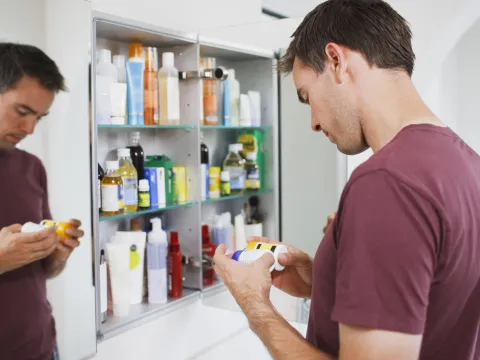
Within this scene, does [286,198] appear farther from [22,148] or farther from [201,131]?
[22,148]

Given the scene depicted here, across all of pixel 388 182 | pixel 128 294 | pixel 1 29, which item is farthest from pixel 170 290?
pixel 388 182

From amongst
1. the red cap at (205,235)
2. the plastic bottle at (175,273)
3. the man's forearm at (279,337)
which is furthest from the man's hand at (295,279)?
the red cap at (205,235)

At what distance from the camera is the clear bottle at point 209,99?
201 cm

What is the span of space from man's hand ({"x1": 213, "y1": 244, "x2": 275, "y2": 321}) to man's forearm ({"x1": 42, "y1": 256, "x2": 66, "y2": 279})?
537mm

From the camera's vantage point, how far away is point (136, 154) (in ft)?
5.88

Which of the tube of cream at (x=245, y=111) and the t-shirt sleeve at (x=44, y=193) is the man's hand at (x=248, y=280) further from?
the tube of cream at (x=245, y=111)

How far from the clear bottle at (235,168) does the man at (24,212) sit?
88cm

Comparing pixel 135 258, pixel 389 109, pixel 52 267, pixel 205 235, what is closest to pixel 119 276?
pixel 135 258

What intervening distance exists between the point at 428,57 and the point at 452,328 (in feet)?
3.72

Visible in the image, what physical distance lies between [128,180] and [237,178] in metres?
0.55

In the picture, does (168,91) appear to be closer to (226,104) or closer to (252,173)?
(226,104)

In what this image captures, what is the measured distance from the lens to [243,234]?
7.18ft

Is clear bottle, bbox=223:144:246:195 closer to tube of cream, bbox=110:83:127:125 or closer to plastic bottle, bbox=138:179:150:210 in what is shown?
plastic bottle, bbox=138:179:150:210

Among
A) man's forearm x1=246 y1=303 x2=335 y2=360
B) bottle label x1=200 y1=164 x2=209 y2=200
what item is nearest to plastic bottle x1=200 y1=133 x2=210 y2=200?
bottle label x1=200 y1=164 x2=209 y2=200
